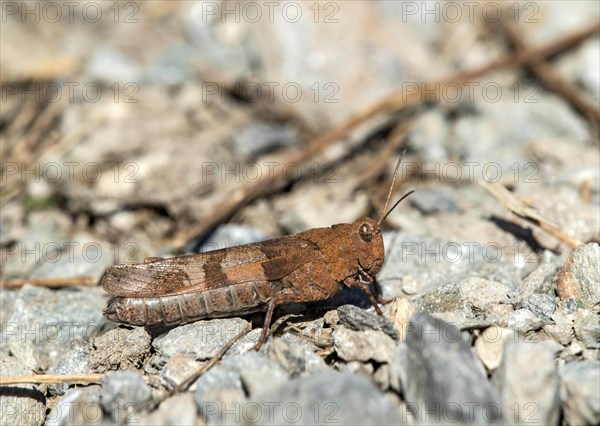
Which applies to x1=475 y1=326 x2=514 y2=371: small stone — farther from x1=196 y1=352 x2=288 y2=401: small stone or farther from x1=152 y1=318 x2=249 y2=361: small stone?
x1=152 y1=318 x2=249 y2=361: small stone

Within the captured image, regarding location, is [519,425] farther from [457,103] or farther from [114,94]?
[114,94]

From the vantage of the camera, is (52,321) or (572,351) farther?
(52,321)

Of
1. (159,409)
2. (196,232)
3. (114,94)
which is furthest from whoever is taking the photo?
(114,94)

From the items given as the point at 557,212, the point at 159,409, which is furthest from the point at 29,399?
the point at 557,212

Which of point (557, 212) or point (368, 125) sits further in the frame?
point (368, 125)

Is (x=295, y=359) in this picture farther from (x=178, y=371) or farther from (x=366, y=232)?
(x=366, y=232)

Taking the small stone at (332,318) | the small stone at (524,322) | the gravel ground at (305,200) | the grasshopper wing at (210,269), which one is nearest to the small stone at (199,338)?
the gravel ground at (305,200)

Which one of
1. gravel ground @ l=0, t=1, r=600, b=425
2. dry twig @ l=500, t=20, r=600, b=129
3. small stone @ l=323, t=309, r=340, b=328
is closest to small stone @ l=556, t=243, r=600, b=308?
gravel ground @ l=0, t=1, r=600, b=425

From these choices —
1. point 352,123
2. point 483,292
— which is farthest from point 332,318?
point 352,123
